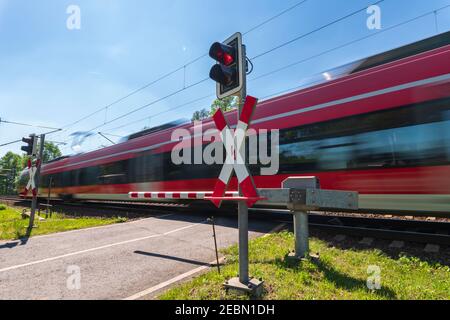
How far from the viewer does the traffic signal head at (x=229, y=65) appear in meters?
3.29

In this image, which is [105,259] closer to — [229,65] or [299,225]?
[299,225]

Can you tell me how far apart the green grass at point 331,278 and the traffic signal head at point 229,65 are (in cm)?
226

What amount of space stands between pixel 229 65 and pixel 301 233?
8.07 ft

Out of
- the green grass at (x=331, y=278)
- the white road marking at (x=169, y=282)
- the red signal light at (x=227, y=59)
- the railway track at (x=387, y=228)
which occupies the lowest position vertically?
→ the white road marking at (x=169, y=282)

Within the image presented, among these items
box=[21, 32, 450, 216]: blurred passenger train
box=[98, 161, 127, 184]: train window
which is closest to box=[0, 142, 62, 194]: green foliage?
box=[98, 161, 127, 184]: train window

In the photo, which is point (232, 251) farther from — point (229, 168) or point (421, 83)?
point (421, 83)

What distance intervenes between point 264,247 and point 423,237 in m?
2.85

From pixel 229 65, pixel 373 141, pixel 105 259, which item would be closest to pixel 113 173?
pixel 105 259

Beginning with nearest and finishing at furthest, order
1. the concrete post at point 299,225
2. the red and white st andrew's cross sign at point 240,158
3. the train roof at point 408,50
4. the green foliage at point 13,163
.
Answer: the red and white st andrew's cross sign at point 240,158
the concrete post at point 299,225
the train roof at point 408,50
the green foliage at point 13,163

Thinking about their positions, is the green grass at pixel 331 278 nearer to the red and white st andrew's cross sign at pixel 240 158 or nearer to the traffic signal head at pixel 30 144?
the red and white st andrew's cross sign at pixel 240 158

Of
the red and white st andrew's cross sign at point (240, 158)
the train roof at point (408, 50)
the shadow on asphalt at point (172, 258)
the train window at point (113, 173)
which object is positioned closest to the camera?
the red and white st andrew's cross sign at point (240, 158)

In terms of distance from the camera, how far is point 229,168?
10.3 ft

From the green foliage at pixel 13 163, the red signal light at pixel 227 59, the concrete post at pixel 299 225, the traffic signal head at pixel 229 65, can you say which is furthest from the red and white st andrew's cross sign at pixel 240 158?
the green foliage at pixel 13 163
